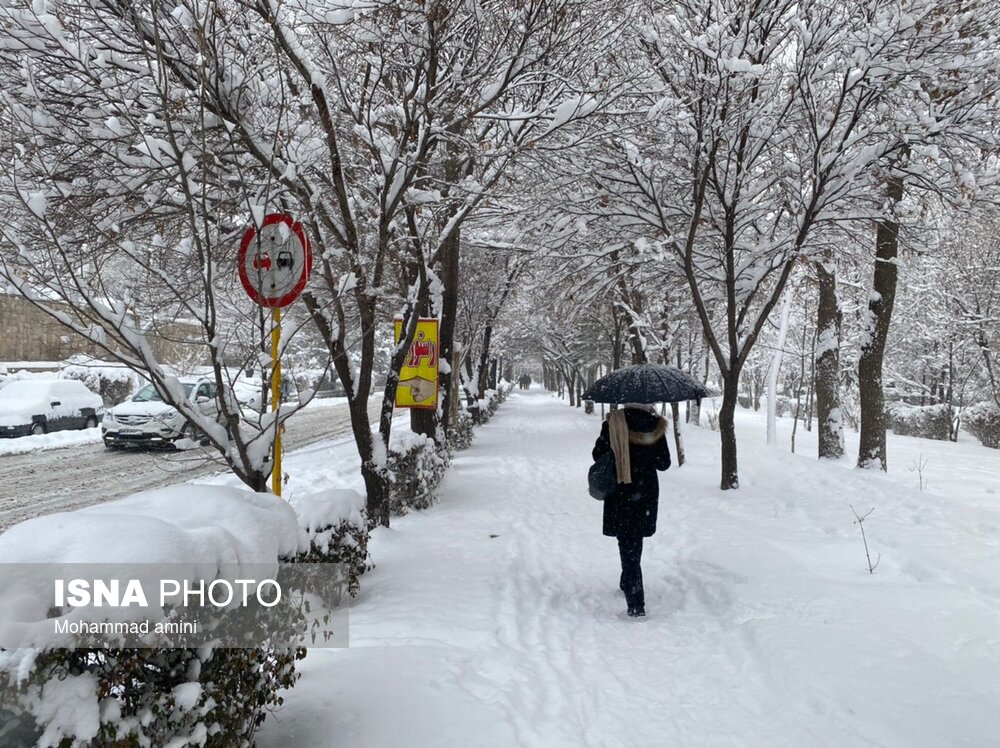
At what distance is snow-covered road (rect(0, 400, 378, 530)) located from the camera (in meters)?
9.09

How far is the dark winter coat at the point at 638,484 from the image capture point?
505 centimetres

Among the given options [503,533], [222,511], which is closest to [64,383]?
[503,533]

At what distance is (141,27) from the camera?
3.54m

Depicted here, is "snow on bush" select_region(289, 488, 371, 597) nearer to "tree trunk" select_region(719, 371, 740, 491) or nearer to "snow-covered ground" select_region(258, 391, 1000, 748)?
"snow-covered ground" select_region(258, 391, 1000, 748)

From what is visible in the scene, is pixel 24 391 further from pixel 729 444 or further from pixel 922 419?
pixel 922 419

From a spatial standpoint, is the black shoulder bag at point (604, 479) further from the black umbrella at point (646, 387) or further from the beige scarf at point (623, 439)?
the black umbrella at point (646, 387)

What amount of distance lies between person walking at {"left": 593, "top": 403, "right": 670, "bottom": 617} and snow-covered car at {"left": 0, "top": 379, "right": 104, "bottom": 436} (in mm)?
18000

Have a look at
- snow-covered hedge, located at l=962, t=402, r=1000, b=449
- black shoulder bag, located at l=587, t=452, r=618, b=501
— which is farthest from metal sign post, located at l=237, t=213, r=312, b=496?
snow-covered hedge, located at l=962, t=402, r=1000, b=449

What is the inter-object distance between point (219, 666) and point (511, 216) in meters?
9.41

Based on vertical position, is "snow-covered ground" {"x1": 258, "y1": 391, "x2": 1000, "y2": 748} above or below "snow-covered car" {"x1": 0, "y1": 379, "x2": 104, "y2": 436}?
below

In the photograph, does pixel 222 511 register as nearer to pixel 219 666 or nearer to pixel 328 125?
pixel 219 666

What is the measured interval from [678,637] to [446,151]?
19.7 feet

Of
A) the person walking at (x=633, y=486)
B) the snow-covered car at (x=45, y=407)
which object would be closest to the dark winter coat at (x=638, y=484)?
the person walking at (x=633, y=486)

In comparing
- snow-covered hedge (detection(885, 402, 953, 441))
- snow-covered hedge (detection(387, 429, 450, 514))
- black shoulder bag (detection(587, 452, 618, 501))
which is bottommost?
snow-covered hedge (detection(885, 402, 953, 441))
